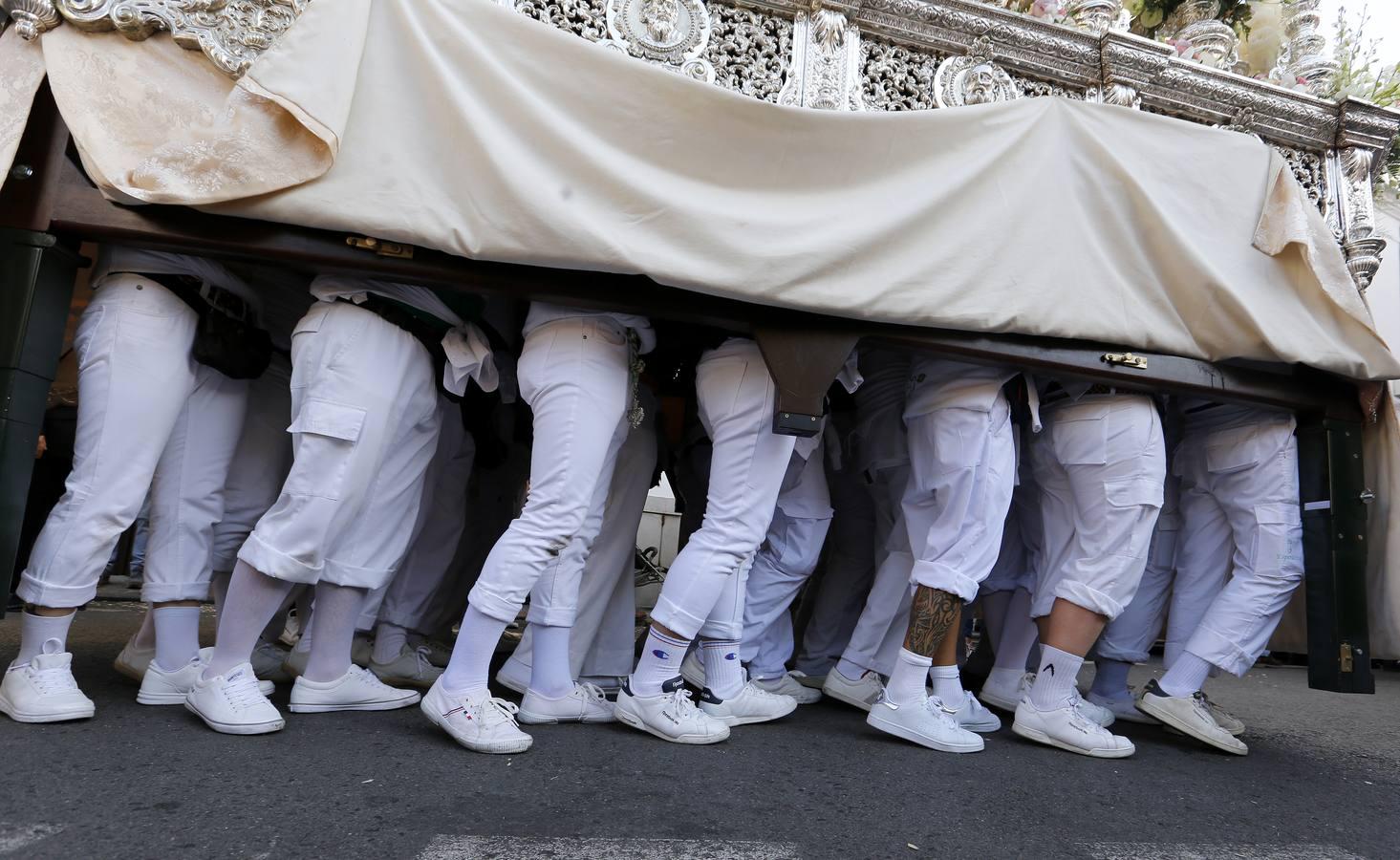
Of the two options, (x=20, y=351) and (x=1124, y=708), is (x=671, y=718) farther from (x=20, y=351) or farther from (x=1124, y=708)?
(x=1124, y=708)

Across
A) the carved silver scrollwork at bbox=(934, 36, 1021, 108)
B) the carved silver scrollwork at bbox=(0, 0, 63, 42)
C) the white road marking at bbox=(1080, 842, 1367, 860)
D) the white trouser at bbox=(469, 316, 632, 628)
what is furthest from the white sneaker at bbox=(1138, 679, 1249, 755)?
the carved silver scrollwork at bbox=(0, 0, 63, 42)

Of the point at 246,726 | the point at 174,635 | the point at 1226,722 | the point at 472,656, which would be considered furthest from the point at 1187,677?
the point at 174,635

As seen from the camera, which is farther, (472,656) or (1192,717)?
(1192,717)

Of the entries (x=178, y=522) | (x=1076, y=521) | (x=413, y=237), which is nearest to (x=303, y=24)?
(x=413, y=237)

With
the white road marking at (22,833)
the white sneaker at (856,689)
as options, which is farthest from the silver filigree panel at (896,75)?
the white road marking at (22,833)

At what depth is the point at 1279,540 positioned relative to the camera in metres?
3.19

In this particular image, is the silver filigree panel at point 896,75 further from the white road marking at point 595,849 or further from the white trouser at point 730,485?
the white road marking at point 595,849

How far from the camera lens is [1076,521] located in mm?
3143

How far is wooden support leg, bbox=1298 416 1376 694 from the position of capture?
312 centimetres

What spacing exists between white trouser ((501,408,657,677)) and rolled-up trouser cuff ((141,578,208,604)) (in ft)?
3.36

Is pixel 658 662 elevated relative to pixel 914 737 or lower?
elevated

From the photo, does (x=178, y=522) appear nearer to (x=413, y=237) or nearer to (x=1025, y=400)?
(x=413, y=237)

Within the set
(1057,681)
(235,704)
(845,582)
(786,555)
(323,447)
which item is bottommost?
(235,704)

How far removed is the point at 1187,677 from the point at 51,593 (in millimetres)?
3641
